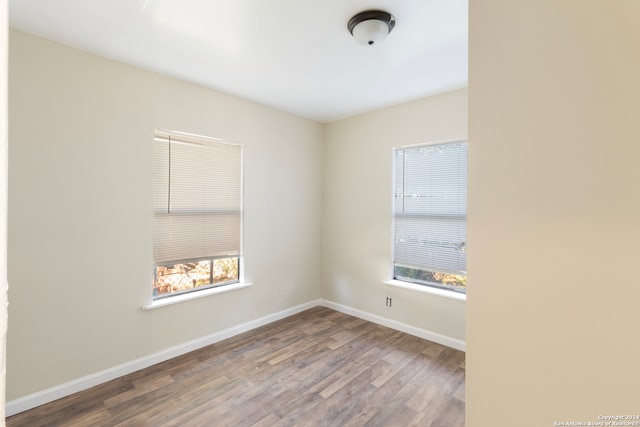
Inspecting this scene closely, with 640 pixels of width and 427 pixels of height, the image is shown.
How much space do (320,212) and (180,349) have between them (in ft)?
7.58

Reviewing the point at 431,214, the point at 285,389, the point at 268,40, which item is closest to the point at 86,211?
the point at 268,40

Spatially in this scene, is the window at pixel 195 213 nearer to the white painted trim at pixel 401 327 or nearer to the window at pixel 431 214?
the white painted trim at pixel 401 327

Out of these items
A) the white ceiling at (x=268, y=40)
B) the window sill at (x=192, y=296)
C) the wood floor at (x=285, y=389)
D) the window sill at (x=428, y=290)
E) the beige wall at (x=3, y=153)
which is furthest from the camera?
the window sill at (x=428, y=290)

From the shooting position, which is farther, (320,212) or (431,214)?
(320,212)

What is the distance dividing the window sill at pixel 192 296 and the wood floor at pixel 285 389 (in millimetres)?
513

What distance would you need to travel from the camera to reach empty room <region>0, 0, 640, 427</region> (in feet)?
2.11

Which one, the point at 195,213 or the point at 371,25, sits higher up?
the point at 371,25

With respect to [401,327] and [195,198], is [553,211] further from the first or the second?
A: [401,327]

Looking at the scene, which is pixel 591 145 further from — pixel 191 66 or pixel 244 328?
pixel 244 328

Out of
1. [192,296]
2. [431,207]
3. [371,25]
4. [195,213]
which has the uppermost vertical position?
[371,25]

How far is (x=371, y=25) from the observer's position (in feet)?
5.74

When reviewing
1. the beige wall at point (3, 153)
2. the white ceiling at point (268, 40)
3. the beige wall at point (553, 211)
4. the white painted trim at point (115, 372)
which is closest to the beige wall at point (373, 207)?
the white ceiling at point (268, 40)

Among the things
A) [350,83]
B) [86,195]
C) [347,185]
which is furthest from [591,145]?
[347,185]

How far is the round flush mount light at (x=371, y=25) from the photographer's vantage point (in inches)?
66.9
